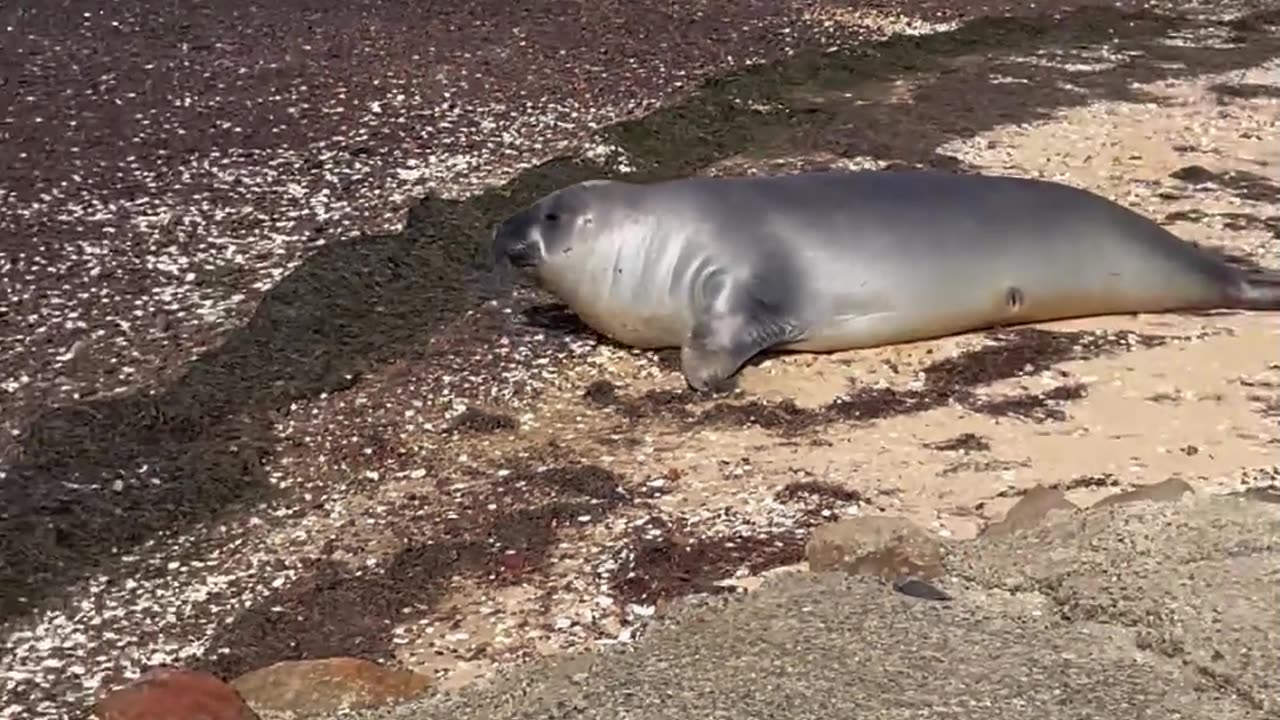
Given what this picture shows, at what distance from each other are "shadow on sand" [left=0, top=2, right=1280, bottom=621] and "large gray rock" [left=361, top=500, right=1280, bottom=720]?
146cm

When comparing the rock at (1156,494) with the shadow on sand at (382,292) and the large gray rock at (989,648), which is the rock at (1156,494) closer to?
the large gray rock at (989,648)

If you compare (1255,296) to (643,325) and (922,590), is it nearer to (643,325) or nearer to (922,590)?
(643,325)

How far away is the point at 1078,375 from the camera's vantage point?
5.05m

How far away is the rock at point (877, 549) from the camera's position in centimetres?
350

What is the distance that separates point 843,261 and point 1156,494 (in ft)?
5.17

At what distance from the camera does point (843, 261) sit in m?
5.30

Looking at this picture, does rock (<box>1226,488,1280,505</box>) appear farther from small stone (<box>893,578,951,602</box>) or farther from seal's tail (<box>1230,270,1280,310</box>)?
seal's tail (<box>1230,270,1280,310</box>)

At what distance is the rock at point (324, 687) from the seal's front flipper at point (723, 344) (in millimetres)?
1822

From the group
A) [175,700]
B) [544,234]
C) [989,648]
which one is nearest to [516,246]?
[544,234]

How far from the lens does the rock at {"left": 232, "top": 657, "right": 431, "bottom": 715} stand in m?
3.26

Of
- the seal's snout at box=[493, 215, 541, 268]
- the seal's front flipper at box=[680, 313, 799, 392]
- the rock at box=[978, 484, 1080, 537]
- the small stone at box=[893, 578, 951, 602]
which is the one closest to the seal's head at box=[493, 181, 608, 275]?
the seal's snout at box=[493, 215, 541, 268]

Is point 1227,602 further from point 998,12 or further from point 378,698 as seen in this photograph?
point 998,12

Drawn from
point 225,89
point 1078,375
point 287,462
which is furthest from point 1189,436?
point 225,89

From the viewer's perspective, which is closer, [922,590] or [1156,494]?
[922,590]
